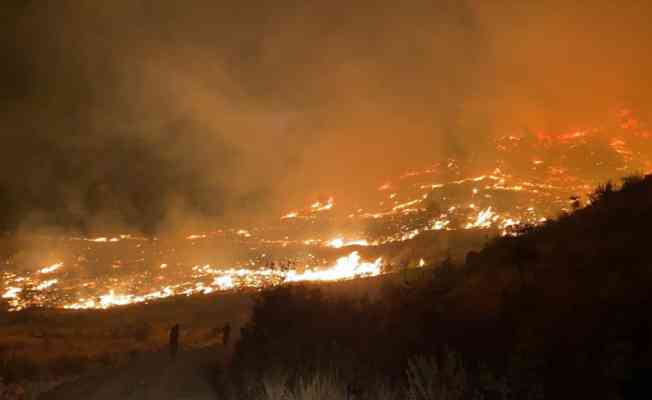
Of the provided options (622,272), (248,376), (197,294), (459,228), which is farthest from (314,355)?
(197,294)

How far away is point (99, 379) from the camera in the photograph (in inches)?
573

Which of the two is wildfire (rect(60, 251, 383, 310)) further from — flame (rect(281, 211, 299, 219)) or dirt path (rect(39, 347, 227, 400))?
dirt path (rect(39, 347, 227, 400))

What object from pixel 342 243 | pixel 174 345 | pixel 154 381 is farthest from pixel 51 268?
pixel 154 381

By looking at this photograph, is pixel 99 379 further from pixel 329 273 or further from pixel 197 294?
pixel 197 294

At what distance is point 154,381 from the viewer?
42.2ft

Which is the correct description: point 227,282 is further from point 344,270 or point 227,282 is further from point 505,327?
point 505,327

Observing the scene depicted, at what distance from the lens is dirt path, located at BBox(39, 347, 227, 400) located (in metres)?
11.7

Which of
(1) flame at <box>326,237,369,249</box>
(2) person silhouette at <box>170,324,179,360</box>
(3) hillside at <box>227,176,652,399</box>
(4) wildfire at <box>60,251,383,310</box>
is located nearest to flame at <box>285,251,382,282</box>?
(4) wildfire at <box>60,251,383,310</box>

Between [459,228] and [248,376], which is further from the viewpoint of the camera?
[459,228]

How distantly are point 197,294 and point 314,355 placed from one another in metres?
39.8

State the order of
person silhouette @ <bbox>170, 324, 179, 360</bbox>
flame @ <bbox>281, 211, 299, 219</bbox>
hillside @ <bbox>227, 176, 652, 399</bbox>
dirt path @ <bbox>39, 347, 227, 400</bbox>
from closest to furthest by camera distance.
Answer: hillside @ <bbox>227, 176, 652, 399</bbox> < dirt path @ <bbox>39, 347, 227, 400</bbox> < person silhouette @ <bbox>170, 324, 179, 360</bbox> < flame @ <bbox>281, 211, 299, 219</bbox>

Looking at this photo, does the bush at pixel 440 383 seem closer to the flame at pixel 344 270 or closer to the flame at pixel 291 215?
the flame at pixel 344 270

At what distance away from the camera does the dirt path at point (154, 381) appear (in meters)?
11.7

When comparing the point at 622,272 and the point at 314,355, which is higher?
the point at 622,272
